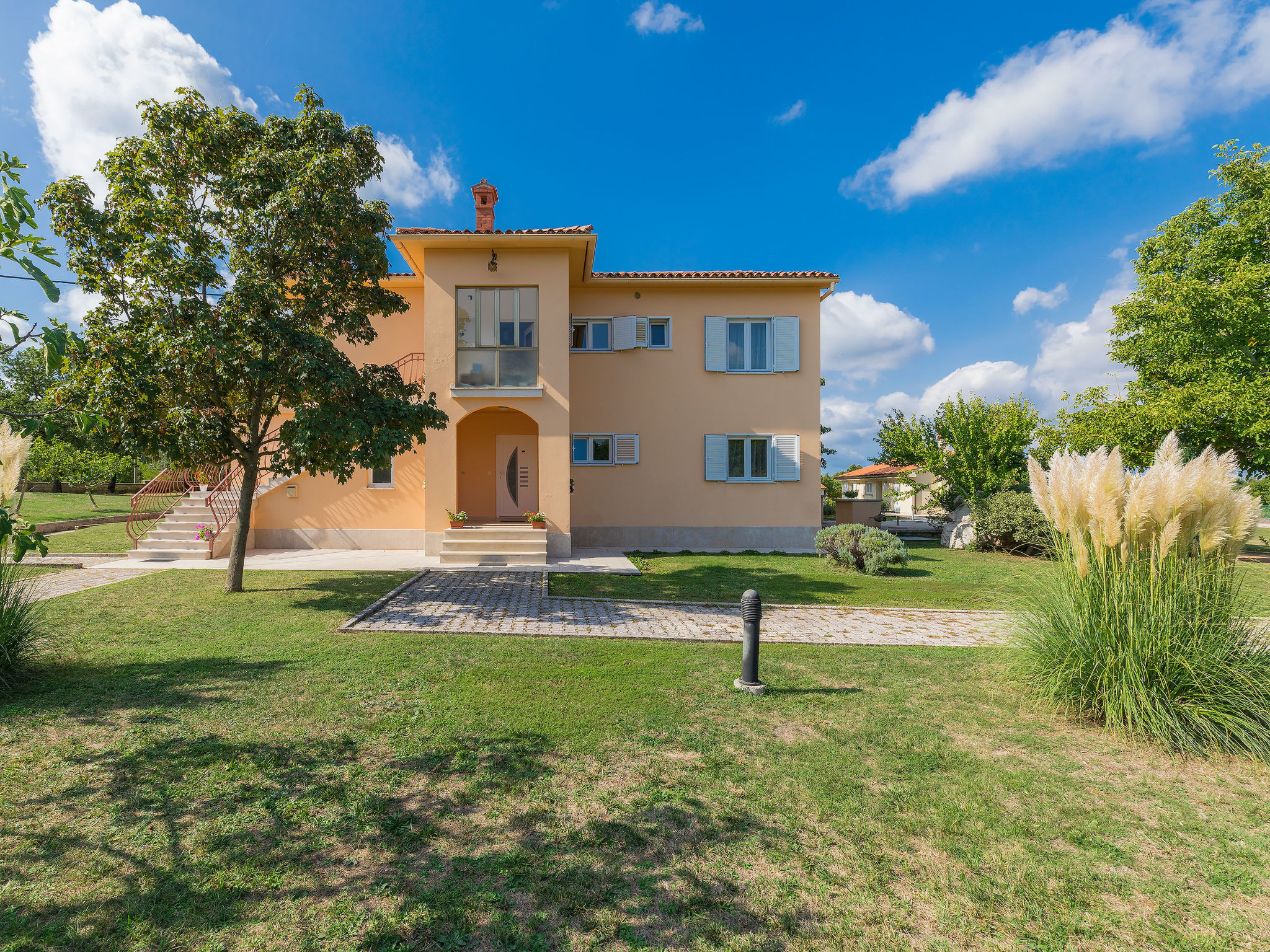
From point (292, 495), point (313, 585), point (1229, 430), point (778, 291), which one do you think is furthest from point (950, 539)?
point (292, 495)

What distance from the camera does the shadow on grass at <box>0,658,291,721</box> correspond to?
Answer: 175 inches

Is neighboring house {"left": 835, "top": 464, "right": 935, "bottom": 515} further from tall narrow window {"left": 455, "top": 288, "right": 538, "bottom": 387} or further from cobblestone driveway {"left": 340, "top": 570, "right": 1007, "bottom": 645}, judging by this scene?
cobblestone driveway {"left": 340, "top": 570, "right": 1007, "bottom": 645}

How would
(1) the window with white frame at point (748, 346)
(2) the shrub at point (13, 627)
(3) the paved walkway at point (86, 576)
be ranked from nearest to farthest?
(2) the shrub at point (13, 627) → (3) the paved walkway at point (86, 576) → (1) the window with white frame at point (748, 346)

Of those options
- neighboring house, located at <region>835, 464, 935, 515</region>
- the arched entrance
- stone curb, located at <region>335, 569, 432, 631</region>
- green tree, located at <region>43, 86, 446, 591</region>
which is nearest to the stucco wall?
the arched entrance

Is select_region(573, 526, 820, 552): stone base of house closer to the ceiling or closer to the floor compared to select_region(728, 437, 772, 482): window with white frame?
closer to the floor

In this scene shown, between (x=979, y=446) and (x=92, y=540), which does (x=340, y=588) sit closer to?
(x=92, y=540)

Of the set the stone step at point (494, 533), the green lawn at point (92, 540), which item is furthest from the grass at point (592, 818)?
the green lawn at point (92, 540)

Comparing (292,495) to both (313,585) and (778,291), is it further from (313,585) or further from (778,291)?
(778,291)

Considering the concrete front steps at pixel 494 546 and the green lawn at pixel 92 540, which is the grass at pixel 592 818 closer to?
the concrete front steps at pixel 494 546

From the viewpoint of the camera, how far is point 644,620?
7867 millimetres

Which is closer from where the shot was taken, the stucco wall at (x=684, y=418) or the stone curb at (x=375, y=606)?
the stone curb at (x=375, y=606)

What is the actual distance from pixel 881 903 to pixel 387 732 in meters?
3.32

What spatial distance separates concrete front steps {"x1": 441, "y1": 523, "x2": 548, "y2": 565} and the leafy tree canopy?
1732 centimetres

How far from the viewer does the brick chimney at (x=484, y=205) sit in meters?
14.6
